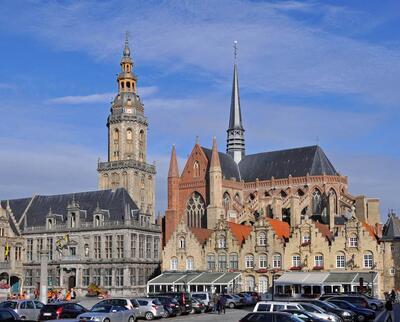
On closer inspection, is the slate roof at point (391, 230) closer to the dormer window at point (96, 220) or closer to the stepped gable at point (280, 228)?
the stepped gable at point (280, 228)

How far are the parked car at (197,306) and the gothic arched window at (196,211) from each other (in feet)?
131

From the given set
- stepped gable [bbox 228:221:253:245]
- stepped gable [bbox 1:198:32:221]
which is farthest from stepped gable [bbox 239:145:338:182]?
stepped gable [bbox 1:198:32:221]

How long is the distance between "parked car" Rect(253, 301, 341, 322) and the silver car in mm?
10127

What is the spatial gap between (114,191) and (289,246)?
24.2 metres

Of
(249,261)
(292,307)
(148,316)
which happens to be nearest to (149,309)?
(148,316)

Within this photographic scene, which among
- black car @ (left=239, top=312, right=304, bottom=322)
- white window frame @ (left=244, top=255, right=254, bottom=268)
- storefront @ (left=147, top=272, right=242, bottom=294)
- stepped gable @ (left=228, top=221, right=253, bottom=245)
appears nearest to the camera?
black car @ (left=239, top=312, right=304, bottom=322)

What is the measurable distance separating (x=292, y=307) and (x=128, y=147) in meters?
73.3

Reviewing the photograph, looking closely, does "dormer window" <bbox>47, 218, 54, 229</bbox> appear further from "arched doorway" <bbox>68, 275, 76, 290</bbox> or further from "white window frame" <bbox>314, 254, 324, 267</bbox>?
"white window frame" <bbox>314, 254, 324, 267</bbox>

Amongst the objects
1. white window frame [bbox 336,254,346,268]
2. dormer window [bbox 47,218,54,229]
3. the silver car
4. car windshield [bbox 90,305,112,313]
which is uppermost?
dormer window [bbox 47,218,54,229]

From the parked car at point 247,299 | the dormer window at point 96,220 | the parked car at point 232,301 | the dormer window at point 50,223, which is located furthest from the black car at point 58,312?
the dormer window at point 50,223

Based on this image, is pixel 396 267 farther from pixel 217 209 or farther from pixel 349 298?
pixel 217 209

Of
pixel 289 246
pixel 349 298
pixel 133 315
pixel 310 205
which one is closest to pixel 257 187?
pixel 310 205

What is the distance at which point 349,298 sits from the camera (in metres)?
44.1

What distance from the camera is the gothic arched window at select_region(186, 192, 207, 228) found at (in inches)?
3484
